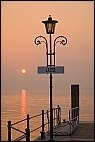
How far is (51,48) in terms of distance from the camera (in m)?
13.4

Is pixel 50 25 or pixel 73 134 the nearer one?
pixel 50 25

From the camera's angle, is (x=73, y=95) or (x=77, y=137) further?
(x=73, y=95)

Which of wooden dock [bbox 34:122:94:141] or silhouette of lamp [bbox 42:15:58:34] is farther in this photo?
wooden dock [bbox 34:122:94:141]

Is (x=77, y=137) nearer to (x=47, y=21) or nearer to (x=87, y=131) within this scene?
(x=87, y=131)

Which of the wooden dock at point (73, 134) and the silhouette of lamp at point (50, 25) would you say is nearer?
the silhouette of lamp at point (50, 25)

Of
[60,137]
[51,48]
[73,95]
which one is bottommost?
[60,137]

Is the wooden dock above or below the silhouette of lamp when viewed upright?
below

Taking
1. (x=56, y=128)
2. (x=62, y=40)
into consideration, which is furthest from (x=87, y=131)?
(x=62, y=40)

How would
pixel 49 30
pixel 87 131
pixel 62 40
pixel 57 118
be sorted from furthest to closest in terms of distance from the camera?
1. pixel 57 118
2. pixel 87 131
3. pixel 62 40
4. pixel 49 30

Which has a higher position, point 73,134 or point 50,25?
point 50,25

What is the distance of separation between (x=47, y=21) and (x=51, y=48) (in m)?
0.75

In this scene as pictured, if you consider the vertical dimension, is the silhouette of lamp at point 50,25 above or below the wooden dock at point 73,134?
above

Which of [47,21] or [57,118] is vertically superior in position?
[47,21]

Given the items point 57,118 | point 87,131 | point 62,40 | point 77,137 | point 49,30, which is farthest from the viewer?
point 57,118
